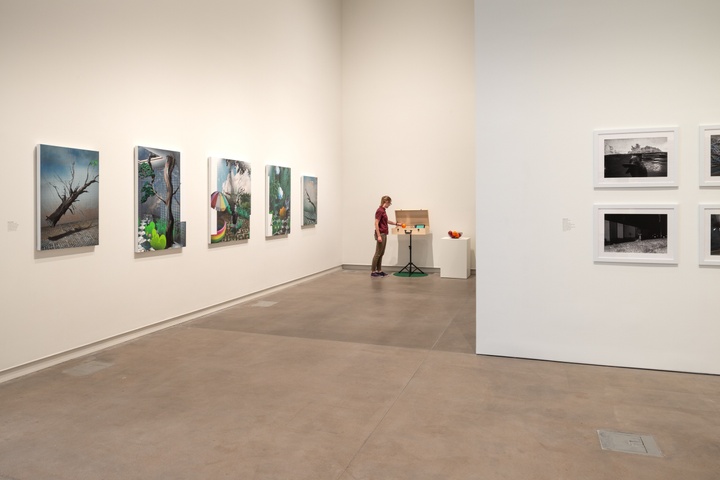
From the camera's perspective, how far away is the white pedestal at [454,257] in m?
15.0

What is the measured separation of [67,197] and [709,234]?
A: 7.85 m

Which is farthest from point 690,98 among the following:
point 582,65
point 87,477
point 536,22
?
point 87,477

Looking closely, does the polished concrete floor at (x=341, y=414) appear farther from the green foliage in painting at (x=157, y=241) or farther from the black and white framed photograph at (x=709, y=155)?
the black and white framed photograph at (x=709, y=155)

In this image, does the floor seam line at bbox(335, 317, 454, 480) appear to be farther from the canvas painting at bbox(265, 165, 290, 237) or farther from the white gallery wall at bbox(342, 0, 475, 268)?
the white gallery wall at bbox(342, 0, 475, 268)

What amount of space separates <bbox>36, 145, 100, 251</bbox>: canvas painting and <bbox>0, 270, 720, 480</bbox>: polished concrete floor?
5.29 feet

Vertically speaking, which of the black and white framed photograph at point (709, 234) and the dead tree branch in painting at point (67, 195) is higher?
the dead tree branch in painting at point (67, 195)

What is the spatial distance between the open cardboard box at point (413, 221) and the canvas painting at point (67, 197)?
9521 millimetres

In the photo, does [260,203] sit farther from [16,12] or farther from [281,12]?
[16,12]

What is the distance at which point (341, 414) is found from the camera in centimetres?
523

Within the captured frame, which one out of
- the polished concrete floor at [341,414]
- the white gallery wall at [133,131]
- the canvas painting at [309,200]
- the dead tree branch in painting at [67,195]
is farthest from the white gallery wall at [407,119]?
the dead tree branch in painting at [67,195]

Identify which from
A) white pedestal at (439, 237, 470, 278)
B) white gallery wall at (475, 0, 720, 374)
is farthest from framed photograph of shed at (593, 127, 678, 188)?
white pedestal at (439, 237, 470, 278)

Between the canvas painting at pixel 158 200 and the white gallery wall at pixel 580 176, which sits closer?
the white gallery wall at pixel 580 176

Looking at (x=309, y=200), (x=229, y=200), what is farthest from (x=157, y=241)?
(x=309, y=200)

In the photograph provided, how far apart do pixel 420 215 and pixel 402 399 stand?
35.3ft
